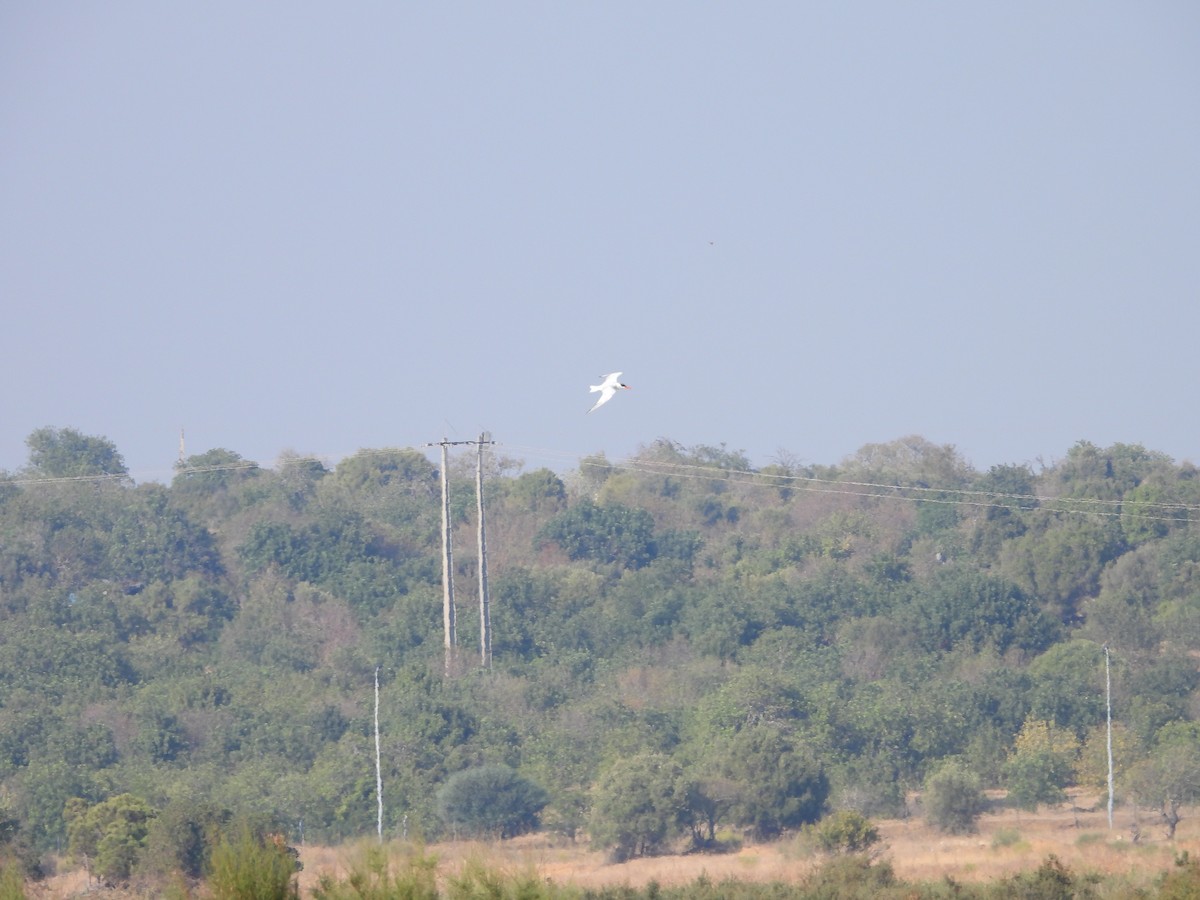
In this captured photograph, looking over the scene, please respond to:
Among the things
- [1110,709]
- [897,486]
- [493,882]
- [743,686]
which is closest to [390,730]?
[743,686]

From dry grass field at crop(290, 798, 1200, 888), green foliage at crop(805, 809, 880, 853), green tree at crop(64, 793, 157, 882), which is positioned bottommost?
dry grass field at crop(290, 798, 1200, 888)

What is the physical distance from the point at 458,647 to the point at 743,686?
9.15m

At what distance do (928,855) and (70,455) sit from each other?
4826 cm

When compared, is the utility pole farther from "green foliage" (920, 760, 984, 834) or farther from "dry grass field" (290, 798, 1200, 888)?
"green foliage" (920, 760, 984, 834)

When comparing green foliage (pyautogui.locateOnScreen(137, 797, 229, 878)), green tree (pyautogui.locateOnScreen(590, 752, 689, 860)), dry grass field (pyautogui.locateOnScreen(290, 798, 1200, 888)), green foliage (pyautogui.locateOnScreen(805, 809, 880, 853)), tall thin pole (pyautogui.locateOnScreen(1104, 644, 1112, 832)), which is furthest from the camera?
tall thin pole (pyautogui.locateOnScreen(1104, 644, 1112, 832))

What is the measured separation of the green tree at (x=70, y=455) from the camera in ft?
217

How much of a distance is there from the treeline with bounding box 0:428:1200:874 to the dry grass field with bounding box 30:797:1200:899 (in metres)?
0.77

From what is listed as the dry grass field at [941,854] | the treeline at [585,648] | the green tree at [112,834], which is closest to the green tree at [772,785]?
the treeline at [585,648]

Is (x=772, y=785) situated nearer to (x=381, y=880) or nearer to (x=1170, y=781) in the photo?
(x=1170, y=781)

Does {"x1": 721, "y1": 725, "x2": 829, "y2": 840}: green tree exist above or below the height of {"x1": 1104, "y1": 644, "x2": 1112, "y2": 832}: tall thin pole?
below

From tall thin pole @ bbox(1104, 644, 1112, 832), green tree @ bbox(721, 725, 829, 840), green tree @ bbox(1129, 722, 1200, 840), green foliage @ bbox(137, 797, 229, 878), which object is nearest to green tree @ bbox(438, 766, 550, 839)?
green tree @ bbox(721, 725, 829, 840)

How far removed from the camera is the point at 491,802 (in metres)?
32.9

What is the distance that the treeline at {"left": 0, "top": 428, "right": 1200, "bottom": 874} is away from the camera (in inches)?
1299

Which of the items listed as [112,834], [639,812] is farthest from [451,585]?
[112,834]
